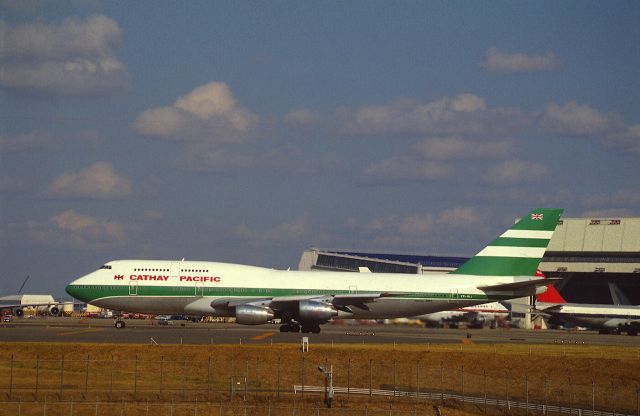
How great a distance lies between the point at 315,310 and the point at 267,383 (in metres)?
22.6

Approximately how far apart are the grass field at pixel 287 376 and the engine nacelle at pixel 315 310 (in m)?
9.58

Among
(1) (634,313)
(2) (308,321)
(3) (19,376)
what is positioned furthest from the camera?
(1) (634,313)

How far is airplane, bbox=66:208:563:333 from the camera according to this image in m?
70.2

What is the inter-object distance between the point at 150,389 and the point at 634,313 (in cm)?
6644

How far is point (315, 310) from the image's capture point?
225 feet

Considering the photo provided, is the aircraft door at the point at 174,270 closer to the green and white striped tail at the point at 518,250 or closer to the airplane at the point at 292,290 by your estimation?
the airplane at the point at 292,290

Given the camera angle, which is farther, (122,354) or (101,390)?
Result: (122,354)

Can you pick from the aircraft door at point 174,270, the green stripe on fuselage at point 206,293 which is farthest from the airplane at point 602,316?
the aircraft door at point 174,270

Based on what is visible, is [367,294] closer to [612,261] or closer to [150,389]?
[150,389]

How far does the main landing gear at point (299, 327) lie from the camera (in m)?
71.2

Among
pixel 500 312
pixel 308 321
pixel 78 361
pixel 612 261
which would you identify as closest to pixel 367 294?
pixel 308 321

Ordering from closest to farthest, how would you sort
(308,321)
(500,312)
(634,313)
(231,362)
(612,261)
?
(231,362)
(308,321)
(634,313)
(500,312)
(612,261)

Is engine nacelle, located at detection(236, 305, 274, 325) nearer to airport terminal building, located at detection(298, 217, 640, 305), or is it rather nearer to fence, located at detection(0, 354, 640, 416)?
fence, located at detection(0, 354, 640, 416)

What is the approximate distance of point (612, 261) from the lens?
390ft
